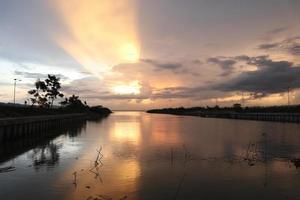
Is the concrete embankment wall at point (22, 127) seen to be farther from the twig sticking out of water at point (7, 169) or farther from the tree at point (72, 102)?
the tree at point (72, 102)

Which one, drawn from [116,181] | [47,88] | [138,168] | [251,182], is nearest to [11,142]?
[138,168]

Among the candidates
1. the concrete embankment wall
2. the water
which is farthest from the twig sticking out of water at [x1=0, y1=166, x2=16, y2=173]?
the concrete embankment wall

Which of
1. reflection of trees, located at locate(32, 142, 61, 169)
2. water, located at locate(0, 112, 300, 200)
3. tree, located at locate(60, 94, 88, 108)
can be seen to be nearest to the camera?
water, located at locate(0, 112, 300, 200)

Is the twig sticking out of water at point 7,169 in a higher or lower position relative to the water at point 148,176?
higher

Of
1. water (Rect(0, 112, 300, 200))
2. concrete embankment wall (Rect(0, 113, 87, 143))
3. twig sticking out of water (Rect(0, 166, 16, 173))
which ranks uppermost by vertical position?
concrete embankment wall (Rect(0, 113, 87, 143))

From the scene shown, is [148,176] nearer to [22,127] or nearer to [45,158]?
[45,158]

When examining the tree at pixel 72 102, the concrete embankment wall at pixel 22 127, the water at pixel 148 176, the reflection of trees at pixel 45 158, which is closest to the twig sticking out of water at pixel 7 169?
the water at pixel 148 176

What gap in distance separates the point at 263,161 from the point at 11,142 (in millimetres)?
29248

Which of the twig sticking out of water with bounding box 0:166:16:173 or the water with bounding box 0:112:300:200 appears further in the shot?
the twig sticking out of water with bounding box 0:166:16:173

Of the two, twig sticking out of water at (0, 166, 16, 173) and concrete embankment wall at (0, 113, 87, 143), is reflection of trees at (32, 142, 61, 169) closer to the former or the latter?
twig sticking out of water at (0, 166, 16, 173)

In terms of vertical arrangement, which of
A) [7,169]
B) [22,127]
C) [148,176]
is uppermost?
[22,127]

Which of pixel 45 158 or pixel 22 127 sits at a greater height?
pixel 22 127

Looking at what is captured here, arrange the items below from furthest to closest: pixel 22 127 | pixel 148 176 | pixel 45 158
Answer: pixel 22 127, pixel 45 158, pixel 148 176

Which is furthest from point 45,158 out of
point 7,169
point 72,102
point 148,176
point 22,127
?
point 72,102
